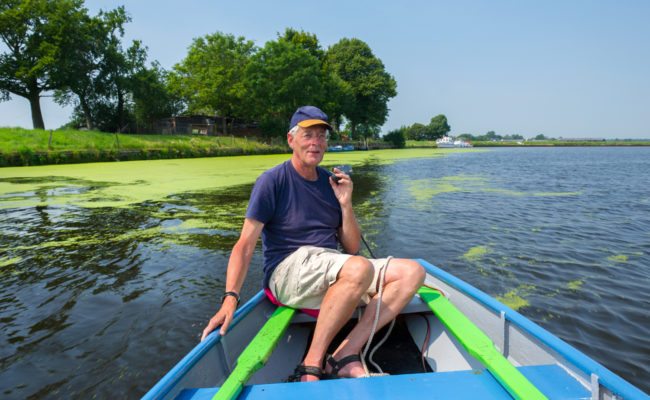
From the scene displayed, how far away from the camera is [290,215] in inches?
85.7

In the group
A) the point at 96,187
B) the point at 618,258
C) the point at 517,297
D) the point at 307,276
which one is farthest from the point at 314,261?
the point at 96,187

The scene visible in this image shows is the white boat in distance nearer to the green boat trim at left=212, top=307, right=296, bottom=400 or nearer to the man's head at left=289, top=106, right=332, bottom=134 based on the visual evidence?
the man's head at left=289, top=106, right=332, bottom=134

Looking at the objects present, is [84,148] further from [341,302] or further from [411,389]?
[411,389]

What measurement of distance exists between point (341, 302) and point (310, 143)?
101 cm

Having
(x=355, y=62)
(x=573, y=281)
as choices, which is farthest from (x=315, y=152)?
(x=355, y=62)

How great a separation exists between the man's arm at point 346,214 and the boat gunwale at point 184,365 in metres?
0.87

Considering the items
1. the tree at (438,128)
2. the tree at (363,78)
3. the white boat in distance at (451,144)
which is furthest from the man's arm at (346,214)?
the tree at (438,128)

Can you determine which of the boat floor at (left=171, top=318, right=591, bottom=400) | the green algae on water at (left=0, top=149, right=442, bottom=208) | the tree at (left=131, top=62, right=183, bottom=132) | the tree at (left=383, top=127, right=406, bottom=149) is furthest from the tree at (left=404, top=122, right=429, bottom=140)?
the boat floor at (left=171, top=318, right=591, bottom=400)

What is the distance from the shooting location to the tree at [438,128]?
356 feet

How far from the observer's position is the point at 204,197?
915cm

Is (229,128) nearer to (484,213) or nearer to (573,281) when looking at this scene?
(484,213)

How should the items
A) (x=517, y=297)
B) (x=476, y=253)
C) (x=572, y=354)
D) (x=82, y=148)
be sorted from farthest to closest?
(x=82, y=148)
(x=476, y=253)
(x=517, y=297)
(x=572, y=354)

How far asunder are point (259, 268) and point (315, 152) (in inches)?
113

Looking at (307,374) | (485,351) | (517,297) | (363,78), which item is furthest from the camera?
(363,78)
